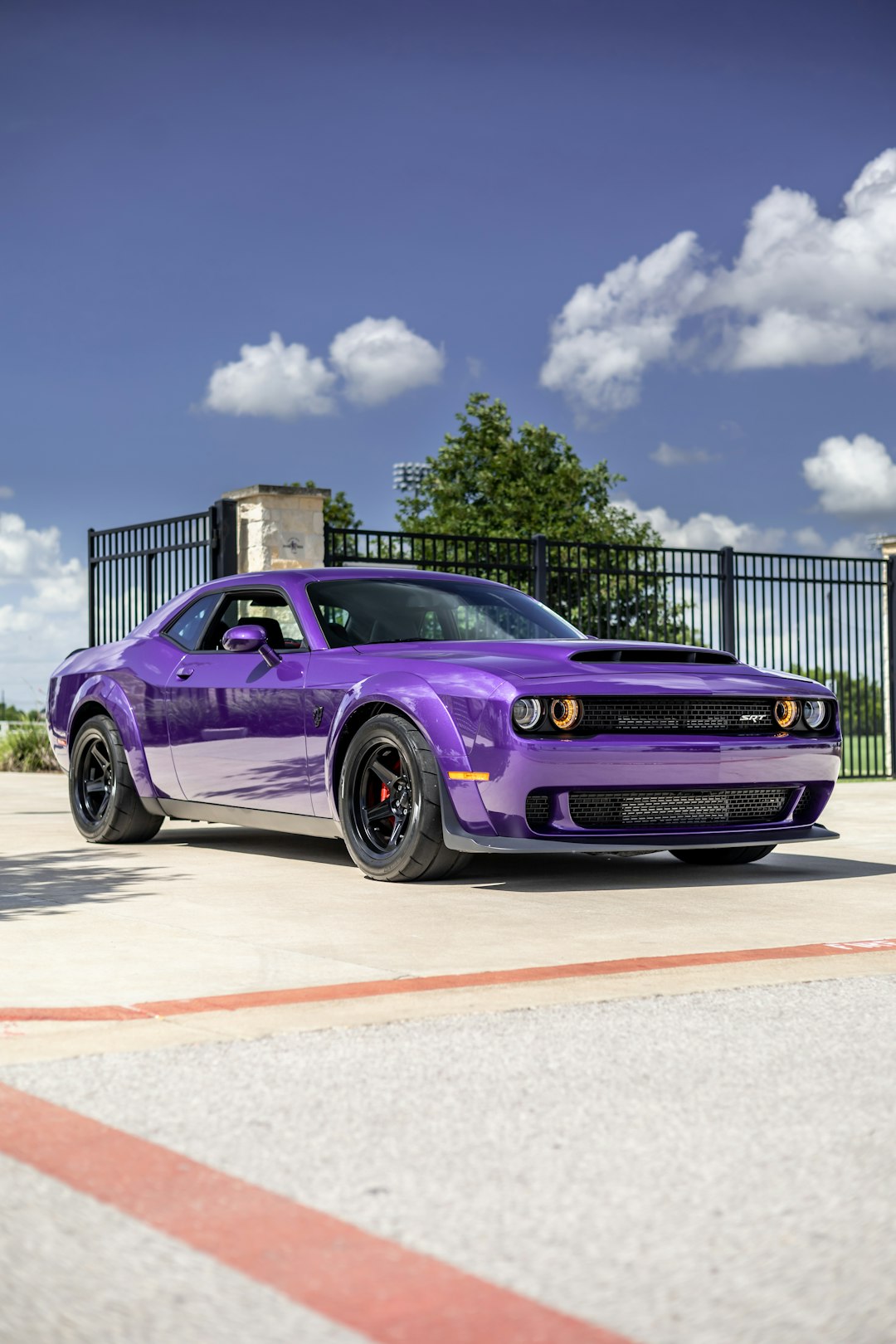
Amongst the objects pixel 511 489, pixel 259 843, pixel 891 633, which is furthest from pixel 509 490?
pixel 259 843

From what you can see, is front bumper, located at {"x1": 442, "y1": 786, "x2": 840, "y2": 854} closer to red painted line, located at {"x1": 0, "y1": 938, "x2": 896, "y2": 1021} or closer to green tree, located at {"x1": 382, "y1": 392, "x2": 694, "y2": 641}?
red painted line, located at {"x1": 0, "y1": 938, "x2": 896, "y2": 1021}

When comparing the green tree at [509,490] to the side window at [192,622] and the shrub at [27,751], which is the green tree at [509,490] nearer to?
the shrub at [27,751]

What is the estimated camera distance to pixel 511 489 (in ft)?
155

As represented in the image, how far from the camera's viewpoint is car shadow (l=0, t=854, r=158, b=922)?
685 cm

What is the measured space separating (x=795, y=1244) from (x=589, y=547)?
1557cm

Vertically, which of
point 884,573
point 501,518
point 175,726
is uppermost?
point 501,518

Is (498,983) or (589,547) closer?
(498,983)

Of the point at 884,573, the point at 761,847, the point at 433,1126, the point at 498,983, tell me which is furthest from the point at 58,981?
the point at 884,573

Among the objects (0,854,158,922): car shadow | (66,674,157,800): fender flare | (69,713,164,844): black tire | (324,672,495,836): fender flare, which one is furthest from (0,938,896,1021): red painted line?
(69,713,164,844): black tire

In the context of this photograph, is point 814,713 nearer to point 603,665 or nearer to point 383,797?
point 603,665

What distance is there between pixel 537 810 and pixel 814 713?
1.71 metres

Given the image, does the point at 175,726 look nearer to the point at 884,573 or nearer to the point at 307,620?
the point at 307,620

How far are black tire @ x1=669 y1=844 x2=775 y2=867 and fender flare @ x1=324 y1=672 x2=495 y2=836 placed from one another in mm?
1911

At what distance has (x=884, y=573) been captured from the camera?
21.1 metres
